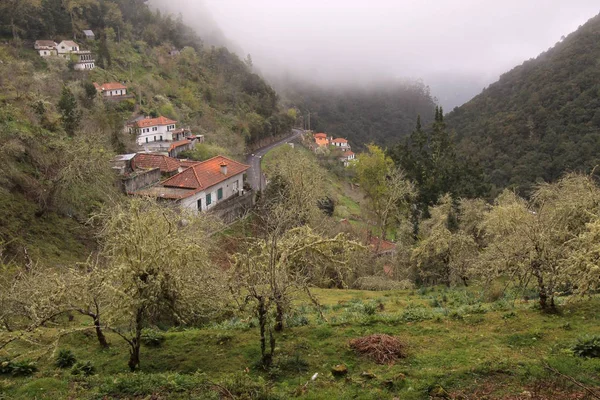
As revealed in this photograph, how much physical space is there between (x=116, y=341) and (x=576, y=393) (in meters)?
11.5

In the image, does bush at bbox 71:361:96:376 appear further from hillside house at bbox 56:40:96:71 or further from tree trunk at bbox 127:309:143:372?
hillside house at bbox 56:40:96:71

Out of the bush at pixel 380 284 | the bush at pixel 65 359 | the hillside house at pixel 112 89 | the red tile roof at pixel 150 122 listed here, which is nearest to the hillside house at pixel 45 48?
the hillside house at pixel 112 89

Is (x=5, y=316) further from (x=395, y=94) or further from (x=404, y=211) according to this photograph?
(x=395, y=94)

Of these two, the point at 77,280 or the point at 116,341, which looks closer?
the point at 77,280

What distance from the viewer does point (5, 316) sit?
12.2 m

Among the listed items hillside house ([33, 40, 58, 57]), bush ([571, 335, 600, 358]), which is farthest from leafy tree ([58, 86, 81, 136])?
hillside house ([33, 40, 58, 57])

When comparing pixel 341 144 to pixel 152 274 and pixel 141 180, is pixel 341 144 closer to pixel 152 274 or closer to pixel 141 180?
pixel 141 180

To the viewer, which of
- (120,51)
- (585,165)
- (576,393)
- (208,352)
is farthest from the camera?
(120,51)

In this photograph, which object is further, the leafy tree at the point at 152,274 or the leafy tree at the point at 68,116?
the leafy tree at the point at 68,116

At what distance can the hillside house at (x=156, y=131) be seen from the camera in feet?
166

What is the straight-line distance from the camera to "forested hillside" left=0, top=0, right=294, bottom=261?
22203 millimetres

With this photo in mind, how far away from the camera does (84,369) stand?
10.8m

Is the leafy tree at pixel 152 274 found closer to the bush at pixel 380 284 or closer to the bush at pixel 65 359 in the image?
the bush at pixel 65 359

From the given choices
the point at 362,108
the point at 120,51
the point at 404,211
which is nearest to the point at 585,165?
the point at 404,211
